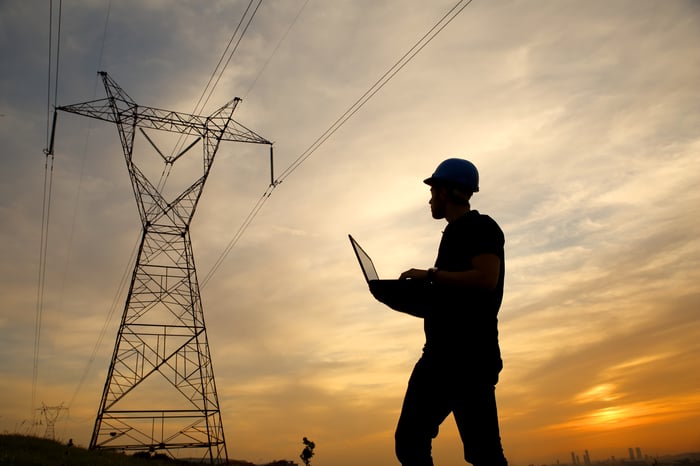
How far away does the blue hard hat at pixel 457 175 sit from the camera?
14.3ft

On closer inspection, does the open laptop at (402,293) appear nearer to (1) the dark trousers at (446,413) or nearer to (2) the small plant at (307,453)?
(1) the dark trousers at (446,413)

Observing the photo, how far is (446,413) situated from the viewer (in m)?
4.00

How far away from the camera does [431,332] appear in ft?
13.4

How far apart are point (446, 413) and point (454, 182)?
1.71 m

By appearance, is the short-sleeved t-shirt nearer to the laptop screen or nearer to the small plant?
the laptop screen

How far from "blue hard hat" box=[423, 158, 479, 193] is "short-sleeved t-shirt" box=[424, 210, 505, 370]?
1.20 feet

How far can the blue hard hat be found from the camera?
434 cm

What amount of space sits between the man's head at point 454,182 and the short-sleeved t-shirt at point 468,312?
0.32 m

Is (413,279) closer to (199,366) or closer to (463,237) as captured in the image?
(463,237)

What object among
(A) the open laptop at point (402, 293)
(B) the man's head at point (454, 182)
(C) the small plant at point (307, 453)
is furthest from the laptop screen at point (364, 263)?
(C) the small plant at point (307, 453)

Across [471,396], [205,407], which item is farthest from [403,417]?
[205,407]

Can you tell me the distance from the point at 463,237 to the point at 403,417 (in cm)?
138

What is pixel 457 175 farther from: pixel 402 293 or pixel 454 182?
pixel 402 293

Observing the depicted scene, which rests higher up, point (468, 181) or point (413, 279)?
point (468, 181)
